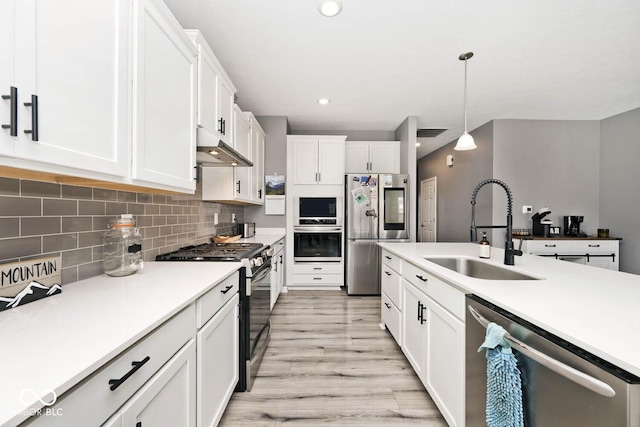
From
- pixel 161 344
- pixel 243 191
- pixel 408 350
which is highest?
pixel 243 191

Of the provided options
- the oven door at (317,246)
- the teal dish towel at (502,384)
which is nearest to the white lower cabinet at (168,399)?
the teal dish towel at (502,384)

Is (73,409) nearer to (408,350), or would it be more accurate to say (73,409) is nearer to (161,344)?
(161,344)

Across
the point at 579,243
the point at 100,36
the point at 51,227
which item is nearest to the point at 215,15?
the point at 100,36

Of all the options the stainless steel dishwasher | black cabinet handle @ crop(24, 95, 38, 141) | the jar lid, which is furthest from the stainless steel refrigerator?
black cabinet handle @ crop(24, 95, 38, 141)

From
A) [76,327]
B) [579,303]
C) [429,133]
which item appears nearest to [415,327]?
[579,303]

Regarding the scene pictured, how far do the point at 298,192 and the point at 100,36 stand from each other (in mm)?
3221

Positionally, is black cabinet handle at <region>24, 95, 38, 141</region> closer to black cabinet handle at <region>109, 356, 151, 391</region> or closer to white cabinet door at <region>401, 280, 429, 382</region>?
black cabinet handle at <region>109, 356, 151, 391</region>

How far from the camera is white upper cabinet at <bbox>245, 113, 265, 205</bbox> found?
10.8 ft

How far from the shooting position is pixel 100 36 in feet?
3.10

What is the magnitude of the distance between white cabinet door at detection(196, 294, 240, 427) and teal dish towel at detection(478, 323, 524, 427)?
1.14 metres

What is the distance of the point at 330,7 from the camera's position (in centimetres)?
182

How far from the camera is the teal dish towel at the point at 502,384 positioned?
0.89 m

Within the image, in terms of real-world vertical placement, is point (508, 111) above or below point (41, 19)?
above

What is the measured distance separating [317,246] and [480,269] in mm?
2456
